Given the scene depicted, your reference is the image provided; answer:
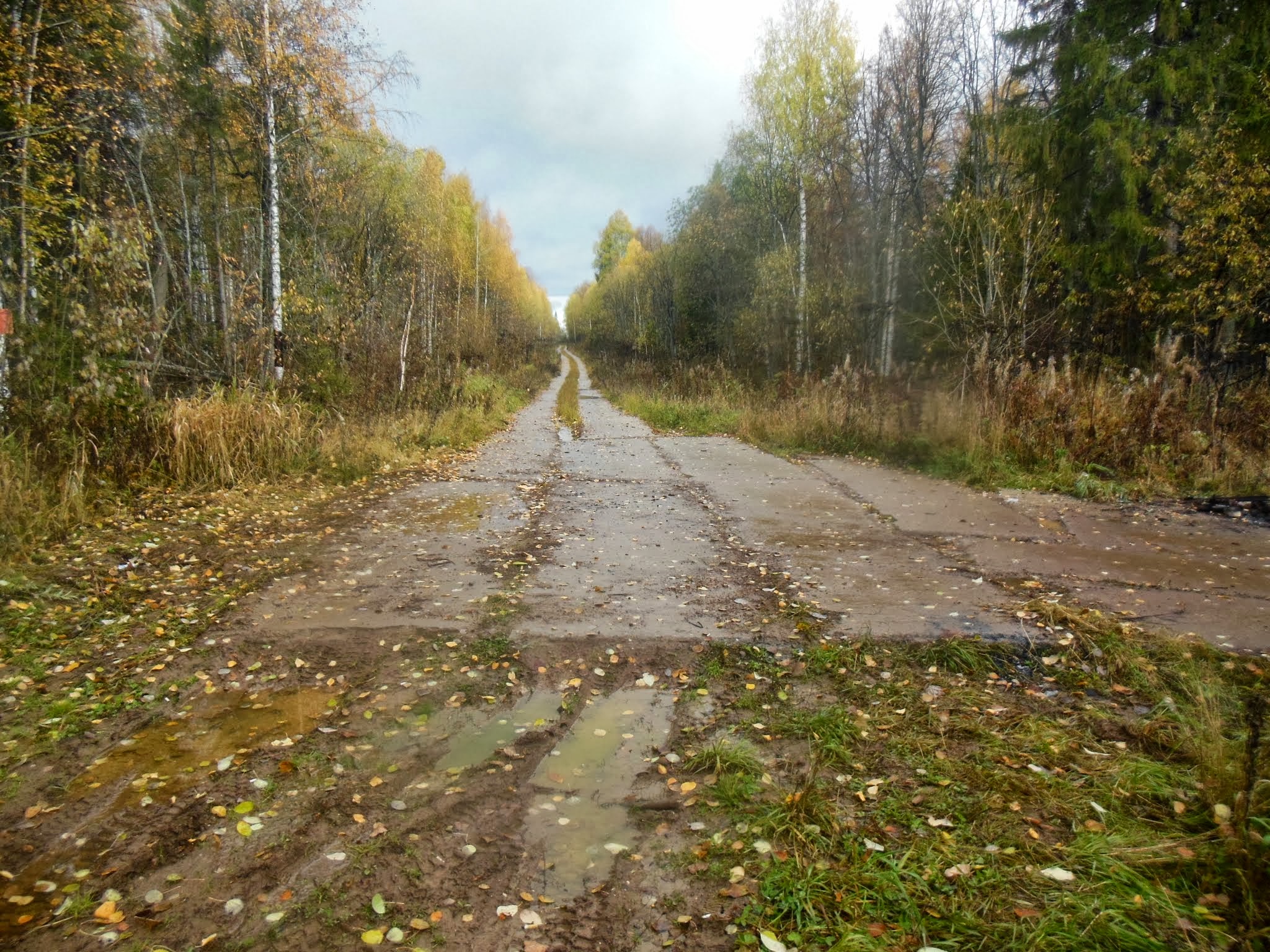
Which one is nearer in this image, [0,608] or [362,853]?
[362,853]

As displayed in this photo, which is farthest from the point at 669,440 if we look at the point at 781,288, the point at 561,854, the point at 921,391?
the point at 561,854

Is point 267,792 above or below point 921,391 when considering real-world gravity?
below

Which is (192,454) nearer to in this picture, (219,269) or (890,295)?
(219,269)

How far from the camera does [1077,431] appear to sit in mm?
8812

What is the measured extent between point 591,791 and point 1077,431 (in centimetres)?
859

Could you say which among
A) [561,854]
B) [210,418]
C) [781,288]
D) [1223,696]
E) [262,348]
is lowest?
[561,854]

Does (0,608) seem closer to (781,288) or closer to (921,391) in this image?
(921,391)

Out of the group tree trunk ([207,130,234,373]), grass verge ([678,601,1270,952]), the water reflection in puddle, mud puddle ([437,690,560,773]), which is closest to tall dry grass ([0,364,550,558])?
tree trunk ([207,130,234,373])

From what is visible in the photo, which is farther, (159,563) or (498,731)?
(159,563)

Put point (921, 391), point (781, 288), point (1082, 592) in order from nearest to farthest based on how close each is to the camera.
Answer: point (1082, 592), point (921, 391), point (781, 288)

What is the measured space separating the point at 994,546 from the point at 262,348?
387 inches

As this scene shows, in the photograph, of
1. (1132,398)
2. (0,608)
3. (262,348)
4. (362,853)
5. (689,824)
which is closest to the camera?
(362,853)

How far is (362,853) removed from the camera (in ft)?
8.02

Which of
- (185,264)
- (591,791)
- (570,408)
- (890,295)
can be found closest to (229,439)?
(591,791)
